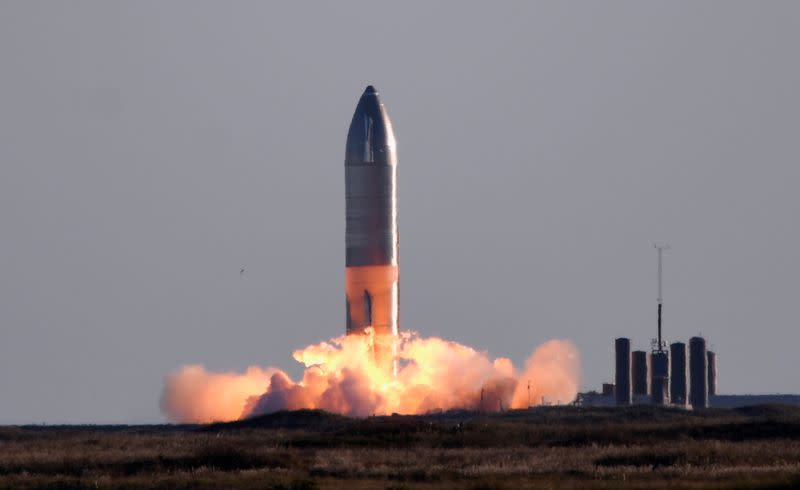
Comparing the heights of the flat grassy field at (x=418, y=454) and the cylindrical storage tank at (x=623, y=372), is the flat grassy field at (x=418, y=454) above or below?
below

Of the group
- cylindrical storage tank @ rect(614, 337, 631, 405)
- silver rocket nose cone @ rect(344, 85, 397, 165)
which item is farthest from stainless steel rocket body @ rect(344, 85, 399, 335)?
cylindrical storage tank @ rect(614, 337, 631, 405)

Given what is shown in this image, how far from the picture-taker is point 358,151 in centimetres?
16725

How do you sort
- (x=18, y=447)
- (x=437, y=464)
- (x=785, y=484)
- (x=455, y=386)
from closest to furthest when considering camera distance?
1. (x=785, y=484)
2. (x=437, y=464)
3. (x=18, y=447)
4. (x=455, y=386)

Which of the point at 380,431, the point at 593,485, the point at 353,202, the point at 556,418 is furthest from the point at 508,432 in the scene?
the point at 593,485

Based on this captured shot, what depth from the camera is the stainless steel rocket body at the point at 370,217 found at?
550 feet

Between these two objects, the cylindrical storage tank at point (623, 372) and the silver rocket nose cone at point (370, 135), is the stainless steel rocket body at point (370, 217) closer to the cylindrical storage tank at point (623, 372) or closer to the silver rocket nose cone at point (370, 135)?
the silver rocket nose cone at point (370, 135)

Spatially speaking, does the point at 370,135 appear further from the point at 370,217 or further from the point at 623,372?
the point at 623,372

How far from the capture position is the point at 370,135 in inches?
6594

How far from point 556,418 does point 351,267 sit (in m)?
19.1

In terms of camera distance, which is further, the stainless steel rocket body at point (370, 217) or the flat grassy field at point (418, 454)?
the stainless steel rocket body at point (370, 217)

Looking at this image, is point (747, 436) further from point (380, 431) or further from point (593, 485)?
point (593, 485)

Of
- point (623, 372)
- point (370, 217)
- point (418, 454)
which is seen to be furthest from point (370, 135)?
point (418, 454)

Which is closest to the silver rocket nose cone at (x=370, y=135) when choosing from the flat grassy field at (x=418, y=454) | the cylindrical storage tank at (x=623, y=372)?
the flat grassy field at (x=418, y=454)

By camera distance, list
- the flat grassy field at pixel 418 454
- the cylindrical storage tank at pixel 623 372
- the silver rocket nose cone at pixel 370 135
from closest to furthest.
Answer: the flat grassy field at pixel 418 454 < the silver rocket nose cone at pixel 370 135 < the cylindrical storage tank at pixel 623 372
